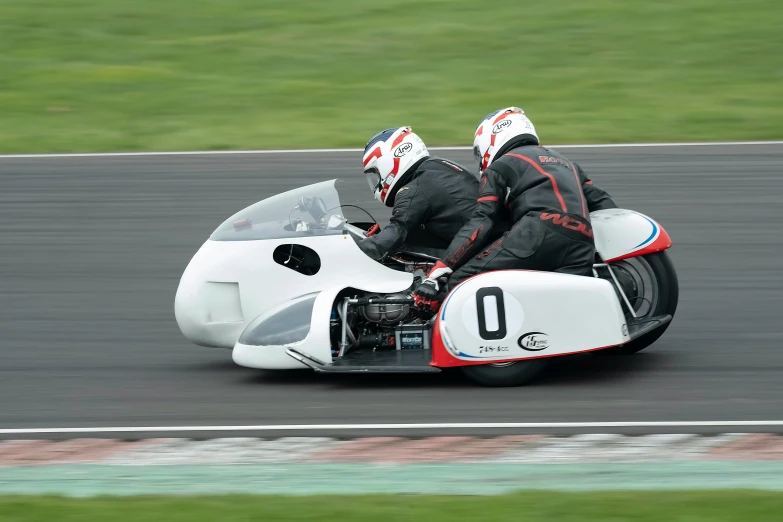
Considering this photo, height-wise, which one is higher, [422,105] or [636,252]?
[422,105]

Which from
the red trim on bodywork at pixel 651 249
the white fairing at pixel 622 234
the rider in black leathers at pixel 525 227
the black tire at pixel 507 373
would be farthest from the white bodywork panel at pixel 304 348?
the red trim on bodywork at pixel 651 249

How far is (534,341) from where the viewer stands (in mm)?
6961

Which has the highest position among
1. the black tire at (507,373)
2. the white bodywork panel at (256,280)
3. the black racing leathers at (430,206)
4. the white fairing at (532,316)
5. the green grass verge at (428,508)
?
the black racing leathers at (430,206)

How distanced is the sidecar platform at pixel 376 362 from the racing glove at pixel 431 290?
321 mm

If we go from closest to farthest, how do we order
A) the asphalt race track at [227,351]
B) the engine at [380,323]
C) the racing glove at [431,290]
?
the asphalt race track at [227,351] → the racing glove at [431,290] → the engine at [380,323]

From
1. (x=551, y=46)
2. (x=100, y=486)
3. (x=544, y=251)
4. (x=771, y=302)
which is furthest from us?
(x=551, y=46)

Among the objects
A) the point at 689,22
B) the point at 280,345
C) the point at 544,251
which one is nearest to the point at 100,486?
the point at 280,345

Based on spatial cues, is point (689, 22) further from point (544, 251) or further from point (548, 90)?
point (544, 251)

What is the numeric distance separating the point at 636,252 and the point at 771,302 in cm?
206

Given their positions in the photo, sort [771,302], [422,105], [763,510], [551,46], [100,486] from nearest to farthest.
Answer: [763,510]
[100,486]
[771,302]
[422,105]
[551,46]

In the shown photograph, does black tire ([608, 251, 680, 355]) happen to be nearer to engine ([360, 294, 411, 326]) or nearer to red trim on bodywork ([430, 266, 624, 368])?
red trim on bodywork ([430, 266, 624, 368])

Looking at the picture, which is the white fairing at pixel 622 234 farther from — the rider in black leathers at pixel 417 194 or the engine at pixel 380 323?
the engine at pixel 380 323

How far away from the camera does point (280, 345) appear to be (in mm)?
7227

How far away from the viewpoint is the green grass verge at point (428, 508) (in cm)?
487
